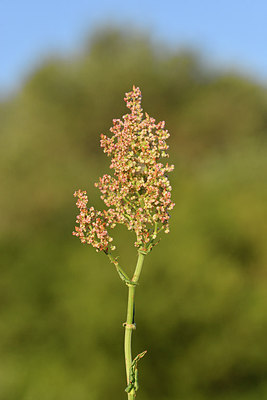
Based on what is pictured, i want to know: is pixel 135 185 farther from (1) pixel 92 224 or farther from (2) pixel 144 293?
(2) pixel 144 293

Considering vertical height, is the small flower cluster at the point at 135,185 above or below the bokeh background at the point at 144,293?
below

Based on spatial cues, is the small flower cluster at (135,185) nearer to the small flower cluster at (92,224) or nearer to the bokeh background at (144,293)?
the small flower cluster at (92,224)

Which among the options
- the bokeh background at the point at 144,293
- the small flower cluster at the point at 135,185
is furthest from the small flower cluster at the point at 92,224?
the bokeh background at the point at 144,293

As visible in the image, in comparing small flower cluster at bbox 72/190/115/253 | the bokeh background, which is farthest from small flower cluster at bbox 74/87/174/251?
the bokeh background

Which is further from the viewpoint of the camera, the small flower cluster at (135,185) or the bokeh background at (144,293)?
the bokeh background at (144,293)

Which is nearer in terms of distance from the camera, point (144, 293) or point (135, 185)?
point (135, 185)

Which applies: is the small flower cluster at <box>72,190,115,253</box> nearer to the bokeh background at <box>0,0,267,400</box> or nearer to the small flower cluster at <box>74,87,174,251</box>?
the small flower cluster at <box>74,87,174,251</box>

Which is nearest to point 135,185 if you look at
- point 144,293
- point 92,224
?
point 92,224
